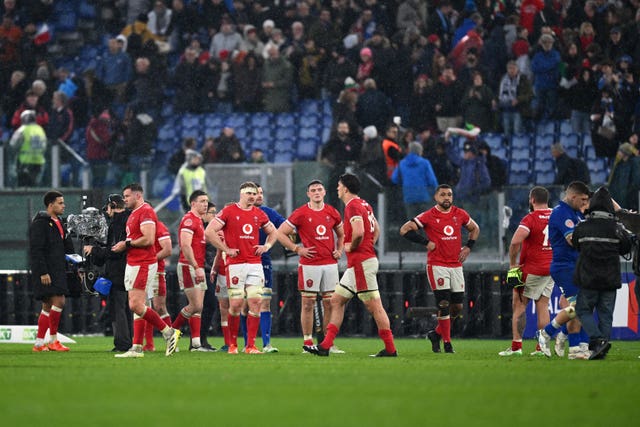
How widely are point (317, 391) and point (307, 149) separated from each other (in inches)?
750

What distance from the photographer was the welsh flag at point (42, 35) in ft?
115

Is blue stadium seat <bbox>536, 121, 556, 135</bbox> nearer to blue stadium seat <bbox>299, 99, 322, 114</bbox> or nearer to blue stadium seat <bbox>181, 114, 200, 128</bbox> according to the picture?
blue stadium seat <bbox>299, 99, 322, 114</bbox>

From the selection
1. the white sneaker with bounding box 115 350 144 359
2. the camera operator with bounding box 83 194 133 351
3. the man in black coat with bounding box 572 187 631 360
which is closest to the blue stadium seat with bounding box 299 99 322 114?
the camera operator with bounding box 83 194 133 351

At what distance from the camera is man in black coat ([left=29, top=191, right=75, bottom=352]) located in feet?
64.7

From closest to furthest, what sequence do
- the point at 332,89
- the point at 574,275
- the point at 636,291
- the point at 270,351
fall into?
the point at 574,275
the point at 270,351
the point at 636,291
the point at 332,89

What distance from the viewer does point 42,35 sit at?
35.2m

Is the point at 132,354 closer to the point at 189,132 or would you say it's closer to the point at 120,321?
the point at 120,321

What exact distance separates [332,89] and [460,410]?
67.5ft

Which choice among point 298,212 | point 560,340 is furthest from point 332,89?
point 560,340

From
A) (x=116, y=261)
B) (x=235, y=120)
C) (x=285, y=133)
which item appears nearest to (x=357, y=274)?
(x=116, y=261)

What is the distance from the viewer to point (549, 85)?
28750 millimetres

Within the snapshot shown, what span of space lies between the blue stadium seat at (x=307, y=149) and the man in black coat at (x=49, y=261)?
1120 cm

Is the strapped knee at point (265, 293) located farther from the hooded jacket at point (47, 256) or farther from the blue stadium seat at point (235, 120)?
the blue stadium seat at point (235, 120)

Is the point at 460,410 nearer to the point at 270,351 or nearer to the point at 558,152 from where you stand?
the point at 270,351
